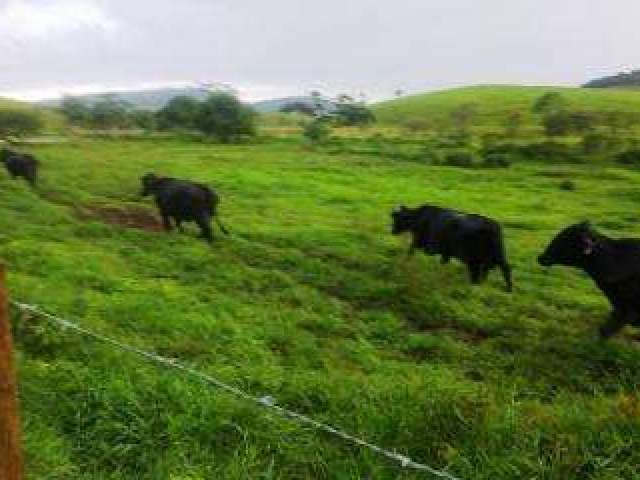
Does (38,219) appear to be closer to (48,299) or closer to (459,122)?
(48,299)

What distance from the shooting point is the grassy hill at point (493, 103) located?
111625 millimetres

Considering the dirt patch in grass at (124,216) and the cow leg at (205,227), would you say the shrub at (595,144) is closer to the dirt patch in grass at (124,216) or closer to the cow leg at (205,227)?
the dirt patch in grass at (124,216)

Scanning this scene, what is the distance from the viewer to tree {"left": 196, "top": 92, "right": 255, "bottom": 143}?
61.0 metres

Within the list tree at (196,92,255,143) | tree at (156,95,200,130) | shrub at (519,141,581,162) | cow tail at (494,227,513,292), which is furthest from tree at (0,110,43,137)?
cow tail at (494,227,513,292)

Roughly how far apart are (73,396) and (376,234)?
14.1 m

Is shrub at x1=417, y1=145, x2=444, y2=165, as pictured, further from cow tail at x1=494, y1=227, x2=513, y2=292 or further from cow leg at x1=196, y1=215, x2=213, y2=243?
cow tail at x1=494, y1=227, x2=513, y2=292

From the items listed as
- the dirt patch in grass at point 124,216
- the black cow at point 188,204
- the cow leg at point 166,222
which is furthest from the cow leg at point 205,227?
the dirt patch in grass at point 124,216

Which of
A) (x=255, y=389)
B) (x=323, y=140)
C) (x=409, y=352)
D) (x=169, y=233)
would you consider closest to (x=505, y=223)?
(x=169, y=233)

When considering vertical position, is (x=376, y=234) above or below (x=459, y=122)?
above

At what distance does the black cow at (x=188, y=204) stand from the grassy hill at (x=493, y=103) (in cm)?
8161

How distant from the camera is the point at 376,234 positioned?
20734mm

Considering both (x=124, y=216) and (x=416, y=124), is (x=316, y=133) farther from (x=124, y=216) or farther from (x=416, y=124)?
(x=416, y=124)

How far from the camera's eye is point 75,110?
81.6 metres

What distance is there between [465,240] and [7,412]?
12.0m
